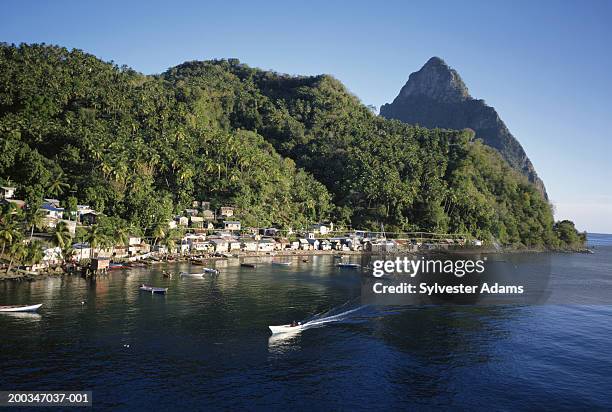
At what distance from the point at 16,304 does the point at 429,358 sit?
42.2 m

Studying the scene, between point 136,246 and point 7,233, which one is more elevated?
point 7,233

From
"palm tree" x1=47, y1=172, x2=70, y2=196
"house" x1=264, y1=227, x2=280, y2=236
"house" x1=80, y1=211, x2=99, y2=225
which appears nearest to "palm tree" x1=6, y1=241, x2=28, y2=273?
"house" x1=80, y1=211, x2=99, y2=225

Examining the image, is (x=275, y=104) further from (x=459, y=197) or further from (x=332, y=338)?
(x=332, y=338)

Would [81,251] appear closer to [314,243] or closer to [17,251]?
[17,251]

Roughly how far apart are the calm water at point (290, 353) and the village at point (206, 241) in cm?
1292

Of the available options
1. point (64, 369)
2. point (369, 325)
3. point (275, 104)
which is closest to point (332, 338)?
point (369, 325)

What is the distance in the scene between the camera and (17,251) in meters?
58.2

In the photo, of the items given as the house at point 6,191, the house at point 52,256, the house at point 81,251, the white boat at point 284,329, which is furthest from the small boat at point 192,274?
the white boat at point 284,329

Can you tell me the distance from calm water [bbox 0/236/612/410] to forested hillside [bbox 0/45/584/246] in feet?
127

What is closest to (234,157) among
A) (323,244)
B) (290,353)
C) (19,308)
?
(323,244)

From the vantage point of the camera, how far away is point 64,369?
30.8 meters

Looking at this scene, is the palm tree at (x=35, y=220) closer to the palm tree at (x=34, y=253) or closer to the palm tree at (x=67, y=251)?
the palm tree at (x=34, y=253)

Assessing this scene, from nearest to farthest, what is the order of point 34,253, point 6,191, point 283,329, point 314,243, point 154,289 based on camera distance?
point 283,329
point 154,289
point 34,253
point 6,191
point 314,243

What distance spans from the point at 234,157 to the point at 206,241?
113 ft
